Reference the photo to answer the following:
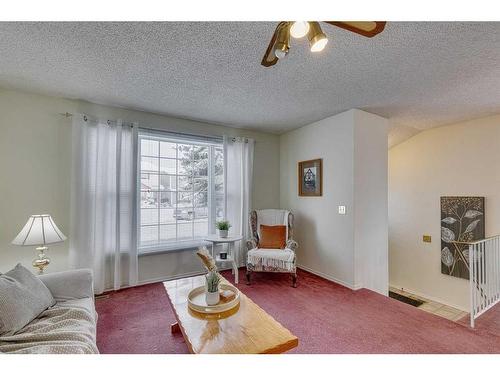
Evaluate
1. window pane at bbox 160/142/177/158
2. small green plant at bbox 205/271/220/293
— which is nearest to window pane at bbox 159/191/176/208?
window pane at bbox 160/142/177/158

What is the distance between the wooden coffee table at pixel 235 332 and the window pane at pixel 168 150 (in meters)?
2.27

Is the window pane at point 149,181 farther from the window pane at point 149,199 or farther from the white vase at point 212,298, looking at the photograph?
the white vase at point 212,298

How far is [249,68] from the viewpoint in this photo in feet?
6.89

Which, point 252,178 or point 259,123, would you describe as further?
point 252,178

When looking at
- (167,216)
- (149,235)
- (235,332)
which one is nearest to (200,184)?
(167,216)

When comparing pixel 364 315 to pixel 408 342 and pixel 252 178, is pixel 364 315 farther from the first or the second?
pixel 252 178

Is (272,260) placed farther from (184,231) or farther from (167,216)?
(167,216)

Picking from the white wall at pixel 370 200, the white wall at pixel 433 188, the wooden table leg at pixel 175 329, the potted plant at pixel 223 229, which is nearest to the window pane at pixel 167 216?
the potted plant at pixel 223 229

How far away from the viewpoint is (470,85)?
7.80 feet

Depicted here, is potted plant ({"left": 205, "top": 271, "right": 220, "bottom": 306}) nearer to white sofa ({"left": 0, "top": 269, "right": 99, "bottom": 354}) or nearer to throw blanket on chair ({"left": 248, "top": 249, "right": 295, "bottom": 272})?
white sofa ({"left": 0, "top": 269, "right": 99, "bottom": 354})

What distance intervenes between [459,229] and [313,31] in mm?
4134

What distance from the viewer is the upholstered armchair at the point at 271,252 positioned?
310cm
